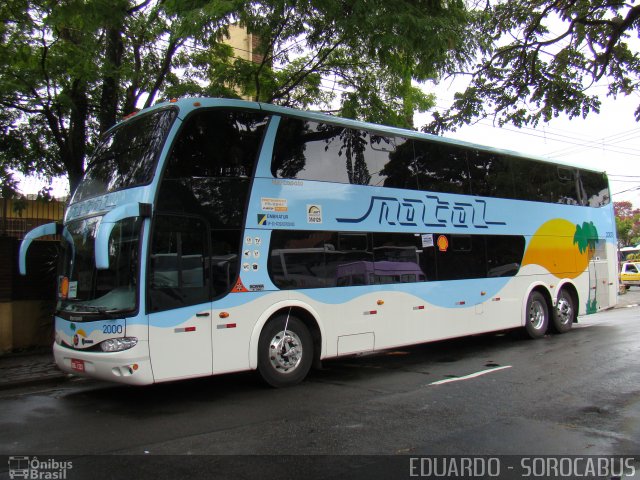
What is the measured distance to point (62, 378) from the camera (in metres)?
8.77

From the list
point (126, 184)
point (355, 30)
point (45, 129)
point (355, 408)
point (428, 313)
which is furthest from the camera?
point (45, 129)

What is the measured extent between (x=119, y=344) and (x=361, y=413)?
9.91 feet

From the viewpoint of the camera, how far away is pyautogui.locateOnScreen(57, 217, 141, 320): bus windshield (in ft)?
20.8

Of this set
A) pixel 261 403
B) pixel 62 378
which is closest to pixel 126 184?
pixel 261 403

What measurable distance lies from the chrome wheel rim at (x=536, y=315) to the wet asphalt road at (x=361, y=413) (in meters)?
2.49

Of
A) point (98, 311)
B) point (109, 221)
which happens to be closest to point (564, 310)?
point (98, 311)

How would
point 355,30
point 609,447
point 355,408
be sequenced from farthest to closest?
point 355,30, point 355,408, point 609,447

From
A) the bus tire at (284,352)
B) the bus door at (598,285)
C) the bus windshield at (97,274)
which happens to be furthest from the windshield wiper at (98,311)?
the bus door at (598,285)

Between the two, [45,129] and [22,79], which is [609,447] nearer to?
[22,79]

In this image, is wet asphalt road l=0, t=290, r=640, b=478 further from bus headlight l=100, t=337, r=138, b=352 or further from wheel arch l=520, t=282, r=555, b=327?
wheel arch l=520, t=282, r=555, b=327

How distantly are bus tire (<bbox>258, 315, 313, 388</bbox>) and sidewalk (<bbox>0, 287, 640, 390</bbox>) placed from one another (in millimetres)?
3894

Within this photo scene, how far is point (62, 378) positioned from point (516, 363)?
25.8 ft

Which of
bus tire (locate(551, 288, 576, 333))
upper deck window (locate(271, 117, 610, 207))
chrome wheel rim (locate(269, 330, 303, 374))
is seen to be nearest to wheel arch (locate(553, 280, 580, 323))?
bus tire (locate(551, 288, 576, 333))

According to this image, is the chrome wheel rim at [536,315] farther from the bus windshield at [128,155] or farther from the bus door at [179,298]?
the bus windshield at [128,155]
